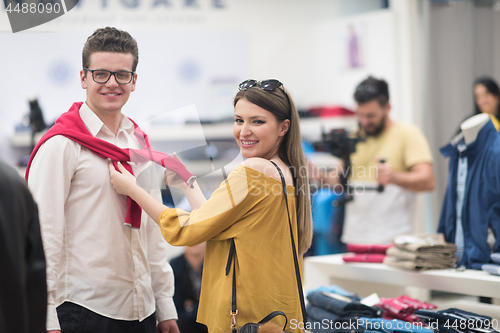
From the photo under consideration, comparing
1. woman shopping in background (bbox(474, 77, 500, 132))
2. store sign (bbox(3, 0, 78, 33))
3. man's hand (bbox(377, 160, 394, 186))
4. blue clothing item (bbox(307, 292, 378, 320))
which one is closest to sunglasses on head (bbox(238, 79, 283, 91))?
store sign (bbox(3, 0, 78, 33))

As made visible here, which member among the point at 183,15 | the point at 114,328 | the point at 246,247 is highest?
the point at 183,15

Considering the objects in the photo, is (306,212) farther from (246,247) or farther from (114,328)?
(114,328)

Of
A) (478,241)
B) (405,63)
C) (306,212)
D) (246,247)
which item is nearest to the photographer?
(246,247)

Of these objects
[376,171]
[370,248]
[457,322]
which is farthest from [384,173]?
[457,322]

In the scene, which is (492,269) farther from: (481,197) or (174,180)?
(174,180)

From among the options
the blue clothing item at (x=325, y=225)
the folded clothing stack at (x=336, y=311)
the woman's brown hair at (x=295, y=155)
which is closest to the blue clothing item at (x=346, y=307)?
the folded clothing stack at (x=336, y=311)

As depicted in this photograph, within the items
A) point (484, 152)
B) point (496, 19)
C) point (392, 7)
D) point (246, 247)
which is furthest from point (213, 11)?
point (246, 247)

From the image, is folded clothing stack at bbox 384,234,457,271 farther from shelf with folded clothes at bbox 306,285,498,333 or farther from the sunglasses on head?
the sunglasses on head

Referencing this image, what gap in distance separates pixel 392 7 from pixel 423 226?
1.89 m

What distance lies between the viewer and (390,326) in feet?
6.00

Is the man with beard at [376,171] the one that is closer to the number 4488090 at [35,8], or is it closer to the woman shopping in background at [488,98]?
the woman shopping in background at [488,98]

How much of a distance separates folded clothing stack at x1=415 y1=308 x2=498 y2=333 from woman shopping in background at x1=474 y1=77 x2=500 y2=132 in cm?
224

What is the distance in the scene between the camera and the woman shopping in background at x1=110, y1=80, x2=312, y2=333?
1.31 m

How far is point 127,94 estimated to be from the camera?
139cm
